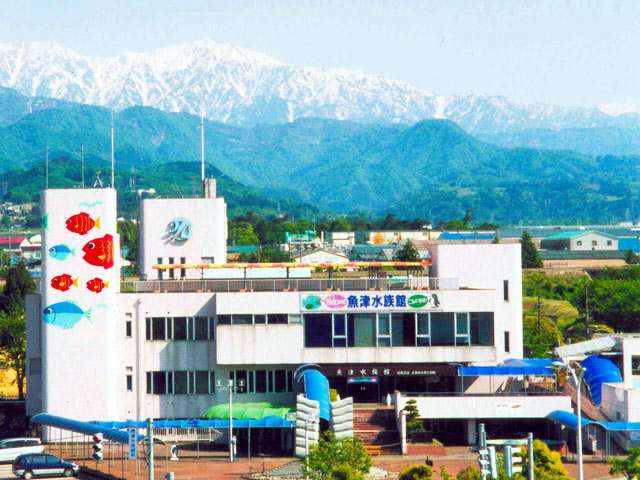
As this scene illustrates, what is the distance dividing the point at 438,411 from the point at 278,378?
8883mm

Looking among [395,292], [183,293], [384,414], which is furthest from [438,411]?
[183,293]

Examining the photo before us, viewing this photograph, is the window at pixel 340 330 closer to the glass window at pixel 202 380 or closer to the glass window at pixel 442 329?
the glass window at pixel 442 329

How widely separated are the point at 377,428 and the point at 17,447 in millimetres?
17872

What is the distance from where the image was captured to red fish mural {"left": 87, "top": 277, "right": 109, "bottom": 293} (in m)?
57.6

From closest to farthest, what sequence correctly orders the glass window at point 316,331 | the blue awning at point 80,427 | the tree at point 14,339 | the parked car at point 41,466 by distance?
the parked car at point 41,466 < the blue awning at point 80,427 < the glass window at point 316,331 < the tree at point 14,339

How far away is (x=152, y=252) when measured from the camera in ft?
235

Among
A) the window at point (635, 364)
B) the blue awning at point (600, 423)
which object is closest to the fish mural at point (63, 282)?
the blue awning at point (600, 423)

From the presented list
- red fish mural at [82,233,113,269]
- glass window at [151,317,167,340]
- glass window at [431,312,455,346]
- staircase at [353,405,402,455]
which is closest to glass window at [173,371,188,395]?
glass window at [151,317,167,340]

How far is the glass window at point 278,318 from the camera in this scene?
5731 cm

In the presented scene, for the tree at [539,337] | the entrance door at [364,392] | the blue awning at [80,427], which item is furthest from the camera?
the tree at [539,337]

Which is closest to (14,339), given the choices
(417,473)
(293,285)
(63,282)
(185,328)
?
(63,282)

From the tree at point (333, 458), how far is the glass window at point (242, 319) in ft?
49.6

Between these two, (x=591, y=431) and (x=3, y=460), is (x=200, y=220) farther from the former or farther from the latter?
(x=591, y=431)

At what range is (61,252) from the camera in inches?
2269
